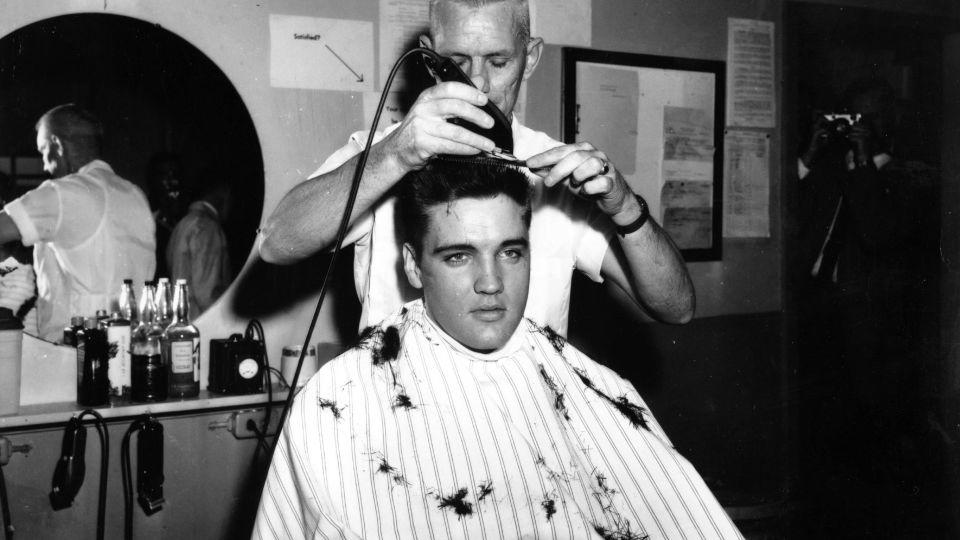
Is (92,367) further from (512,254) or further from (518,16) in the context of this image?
(518,16)

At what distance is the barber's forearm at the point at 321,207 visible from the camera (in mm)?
1391

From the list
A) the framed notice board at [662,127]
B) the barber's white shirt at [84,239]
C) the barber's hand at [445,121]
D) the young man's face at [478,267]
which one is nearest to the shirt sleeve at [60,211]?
the barber's white shirt at [84,239]

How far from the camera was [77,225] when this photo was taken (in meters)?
2.16

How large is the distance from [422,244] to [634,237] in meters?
0.44

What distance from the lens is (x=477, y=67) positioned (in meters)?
1.67

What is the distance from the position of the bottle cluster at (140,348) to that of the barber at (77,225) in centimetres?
5

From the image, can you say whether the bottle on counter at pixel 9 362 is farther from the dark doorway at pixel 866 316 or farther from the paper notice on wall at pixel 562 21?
the dark doorway at pixel 866 316

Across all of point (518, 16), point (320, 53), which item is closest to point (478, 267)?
point (518, 16)

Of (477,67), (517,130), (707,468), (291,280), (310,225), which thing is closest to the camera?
(310,225)

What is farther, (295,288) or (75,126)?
(295,288)

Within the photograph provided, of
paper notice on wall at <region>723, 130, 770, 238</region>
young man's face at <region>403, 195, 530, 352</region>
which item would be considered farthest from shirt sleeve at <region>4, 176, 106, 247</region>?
paper notice on wall at <region>723, 130, 770, 238</region>

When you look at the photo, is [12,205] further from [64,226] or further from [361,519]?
[361,519]

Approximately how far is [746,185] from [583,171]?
7.00ft

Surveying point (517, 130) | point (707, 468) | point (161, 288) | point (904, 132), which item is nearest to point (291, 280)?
point (161, 288)
